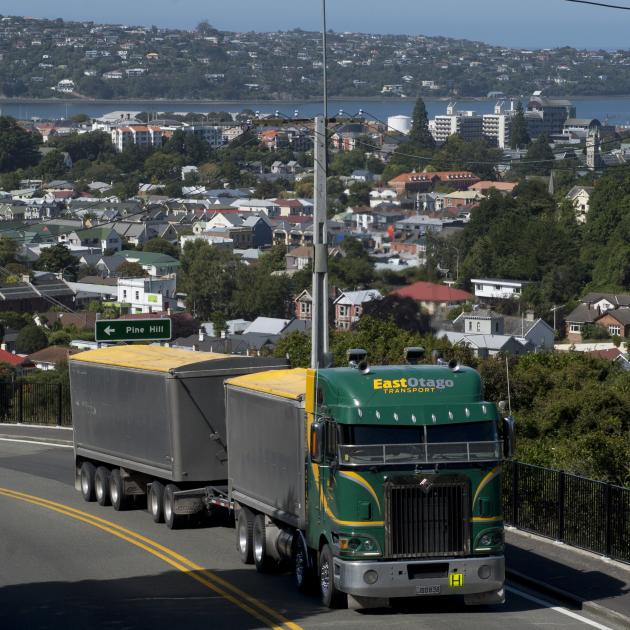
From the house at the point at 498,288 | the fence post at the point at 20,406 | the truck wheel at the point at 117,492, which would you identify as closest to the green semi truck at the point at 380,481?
the truck wheel at the point at 117,492

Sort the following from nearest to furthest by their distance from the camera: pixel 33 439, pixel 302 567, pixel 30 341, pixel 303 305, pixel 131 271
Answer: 1. pixel 302 567
2. pixel 33 439
3. pixel 30 341
4. pixel 303 305
5. pixel 131 271

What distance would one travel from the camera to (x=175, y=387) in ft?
69.7

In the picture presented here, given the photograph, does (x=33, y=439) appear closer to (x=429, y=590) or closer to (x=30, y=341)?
(x=429, y=590)

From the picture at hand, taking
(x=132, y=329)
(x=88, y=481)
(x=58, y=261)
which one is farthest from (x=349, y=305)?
(x=58, y=261)

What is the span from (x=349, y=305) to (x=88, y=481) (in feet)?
163

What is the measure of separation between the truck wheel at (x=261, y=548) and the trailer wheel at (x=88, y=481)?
658 cm

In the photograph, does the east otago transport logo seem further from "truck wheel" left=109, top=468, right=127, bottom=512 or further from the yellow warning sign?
"truck wheel" left=109, top=468, right=127, bottom=512

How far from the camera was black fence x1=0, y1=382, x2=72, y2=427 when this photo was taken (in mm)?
36719

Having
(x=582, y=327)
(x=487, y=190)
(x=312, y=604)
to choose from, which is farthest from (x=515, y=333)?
(x=487, y=190)

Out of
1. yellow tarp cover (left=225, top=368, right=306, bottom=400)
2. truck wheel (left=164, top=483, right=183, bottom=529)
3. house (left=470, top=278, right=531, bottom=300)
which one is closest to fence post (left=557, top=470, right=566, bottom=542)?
yellow tarp cover (left=225, top=368, right=306, bottom=400)

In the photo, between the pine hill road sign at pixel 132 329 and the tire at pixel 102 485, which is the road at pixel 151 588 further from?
the pine hill road sign at pixel 132 329

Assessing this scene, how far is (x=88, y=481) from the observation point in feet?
80.5

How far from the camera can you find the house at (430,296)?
61188 millimetres

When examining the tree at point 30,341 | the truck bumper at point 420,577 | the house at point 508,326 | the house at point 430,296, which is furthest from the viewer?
the tree at point 30,341
